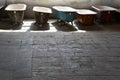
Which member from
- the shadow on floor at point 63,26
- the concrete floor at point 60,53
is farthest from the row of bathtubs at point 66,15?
the concrete floor at point 60,53

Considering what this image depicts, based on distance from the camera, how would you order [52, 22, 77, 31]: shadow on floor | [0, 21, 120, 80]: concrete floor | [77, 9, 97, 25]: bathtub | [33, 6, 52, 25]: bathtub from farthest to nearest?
1. [77, 9, 97, 25]: bathtub
2. [33, 6, 52, 25]: bathtub
3. [52, 22, 77, 31]: shadow on floor
4. [0, 21, 120, 80]: concrete floor

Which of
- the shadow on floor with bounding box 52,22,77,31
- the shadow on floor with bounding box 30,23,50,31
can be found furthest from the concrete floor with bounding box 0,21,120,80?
the shadow on floor with bounding box 30,23,50,31

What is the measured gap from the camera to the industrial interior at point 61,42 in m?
4.62

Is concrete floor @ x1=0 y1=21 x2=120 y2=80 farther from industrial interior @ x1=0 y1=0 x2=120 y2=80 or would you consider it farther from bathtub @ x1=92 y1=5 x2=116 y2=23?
bathtub @ x1=92 y1=5 x2=116 y2=23

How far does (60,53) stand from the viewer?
5668 millimetres

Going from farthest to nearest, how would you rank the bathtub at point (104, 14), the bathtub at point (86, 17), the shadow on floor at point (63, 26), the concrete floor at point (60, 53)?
the bathtub at point (104, 14) → the bathtub at point (86, 17) → the shadow on floor at point (63, 26) → the concrete floor at point (60, 53)

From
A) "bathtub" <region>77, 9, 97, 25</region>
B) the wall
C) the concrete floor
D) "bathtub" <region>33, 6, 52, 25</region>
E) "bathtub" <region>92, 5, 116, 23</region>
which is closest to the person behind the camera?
the concrete floor

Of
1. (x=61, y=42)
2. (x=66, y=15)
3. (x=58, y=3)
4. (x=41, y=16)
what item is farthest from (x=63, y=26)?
(x=61, y=42)

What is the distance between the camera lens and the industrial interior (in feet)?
15.1

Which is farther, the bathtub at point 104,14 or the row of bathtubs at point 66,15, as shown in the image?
the bathtub at point 104,14

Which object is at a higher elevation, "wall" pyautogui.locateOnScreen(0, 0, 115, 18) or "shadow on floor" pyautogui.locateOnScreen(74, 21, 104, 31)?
"wall" pyautogui.locateOnScreen(0, 0, 115, 18)

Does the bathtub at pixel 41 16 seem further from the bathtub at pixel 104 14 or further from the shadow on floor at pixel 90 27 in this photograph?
the bathtub at pixel 104 14

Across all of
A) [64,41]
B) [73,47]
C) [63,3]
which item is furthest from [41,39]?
[63,3]

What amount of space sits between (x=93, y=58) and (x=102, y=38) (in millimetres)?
1758
